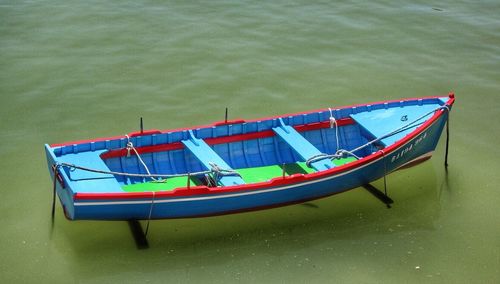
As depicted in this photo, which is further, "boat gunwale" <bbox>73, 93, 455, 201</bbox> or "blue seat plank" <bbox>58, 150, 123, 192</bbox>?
"blue seat plank" <bbox>58, 150, 123, 192</bbox>

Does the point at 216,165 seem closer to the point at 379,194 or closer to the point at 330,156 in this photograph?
the point at 330,156

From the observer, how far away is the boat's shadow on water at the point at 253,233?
1225cm

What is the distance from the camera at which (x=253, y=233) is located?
1298cm

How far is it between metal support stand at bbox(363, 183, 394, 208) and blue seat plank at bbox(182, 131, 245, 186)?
3.17 metres

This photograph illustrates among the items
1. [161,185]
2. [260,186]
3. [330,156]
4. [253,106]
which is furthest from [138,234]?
[253,106]

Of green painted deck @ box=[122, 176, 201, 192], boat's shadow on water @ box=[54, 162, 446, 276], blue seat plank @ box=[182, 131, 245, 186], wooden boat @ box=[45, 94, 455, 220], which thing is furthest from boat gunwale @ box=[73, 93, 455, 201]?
green painted deck @ box=[122, 176, 201, 192]

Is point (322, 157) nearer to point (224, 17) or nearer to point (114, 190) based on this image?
point (114, 190)

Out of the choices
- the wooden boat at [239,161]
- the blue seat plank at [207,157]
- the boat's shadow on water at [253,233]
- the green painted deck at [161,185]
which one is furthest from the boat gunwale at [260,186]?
the green painted deck at [161,185]

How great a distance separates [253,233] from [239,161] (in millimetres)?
1994

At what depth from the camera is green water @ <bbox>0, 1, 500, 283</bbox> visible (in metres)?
12.3

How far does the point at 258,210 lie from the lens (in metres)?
13.1

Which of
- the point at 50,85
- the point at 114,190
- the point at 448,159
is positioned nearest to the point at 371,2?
the point at 448,159

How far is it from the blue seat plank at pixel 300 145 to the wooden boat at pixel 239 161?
0.07ft

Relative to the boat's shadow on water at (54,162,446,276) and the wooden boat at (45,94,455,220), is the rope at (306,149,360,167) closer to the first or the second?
the wooden boat at (45,94,455,220)
